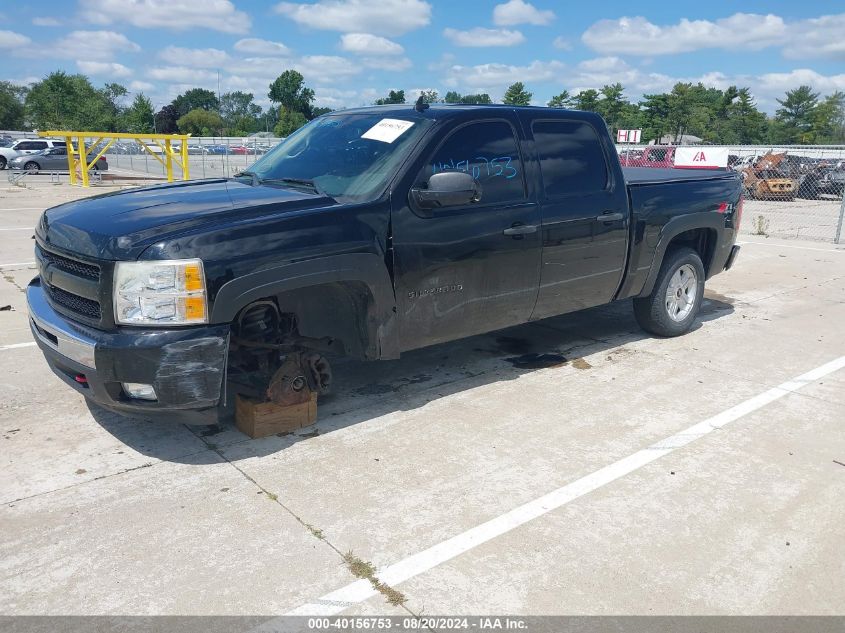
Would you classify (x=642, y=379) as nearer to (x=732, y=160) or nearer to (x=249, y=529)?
(x=249, y=529)

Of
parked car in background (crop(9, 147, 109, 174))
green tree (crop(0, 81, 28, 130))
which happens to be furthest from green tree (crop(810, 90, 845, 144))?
green tree (crop(0, 81, 28, 130))

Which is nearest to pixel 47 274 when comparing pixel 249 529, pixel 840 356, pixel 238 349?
pixel 238 349

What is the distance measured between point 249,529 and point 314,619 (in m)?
0.74

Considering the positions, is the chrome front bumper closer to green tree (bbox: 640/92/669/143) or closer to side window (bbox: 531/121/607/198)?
side window (bbox: 531/121/607/198)

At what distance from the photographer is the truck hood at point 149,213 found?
3.59 meters

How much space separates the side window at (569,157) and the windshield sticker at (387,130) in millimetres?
1072

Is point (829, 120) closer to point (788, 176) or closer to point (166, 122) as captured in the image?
point (788, 176)

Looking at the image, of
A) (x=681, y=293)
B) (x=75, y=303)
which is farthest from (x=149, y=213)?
(x=681, y=293)

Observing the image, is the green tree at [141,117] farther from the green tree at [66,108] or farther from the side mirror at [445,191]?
the side mirror at [445,191]

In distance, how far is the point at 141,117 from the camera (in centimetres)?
8012

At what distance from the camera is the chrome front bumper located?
12.0 ft

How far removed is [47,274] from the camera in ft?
13.6

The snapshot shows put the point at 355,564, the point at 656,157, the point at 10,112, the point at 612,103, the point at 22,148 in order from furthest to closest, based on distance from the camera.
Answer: the point at 10,112 → the point at 612,103 → the point at 22,148 → the point at 656,157 → the point at 355,564

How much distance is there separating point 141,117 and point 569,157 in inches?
3328
